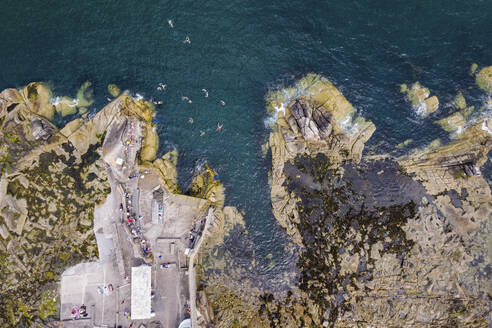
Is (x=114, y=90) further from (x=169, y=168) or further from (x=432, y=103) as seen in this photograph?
(x=432, y=103)

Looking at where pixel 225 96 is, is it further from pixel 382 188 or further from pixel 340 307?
pixel 340 307

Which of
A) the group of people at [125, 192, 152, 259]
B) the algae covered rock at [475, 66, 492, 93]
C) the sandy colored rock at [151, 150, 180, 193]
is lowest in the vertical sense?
the group of people at [125, 192, 152, 259]

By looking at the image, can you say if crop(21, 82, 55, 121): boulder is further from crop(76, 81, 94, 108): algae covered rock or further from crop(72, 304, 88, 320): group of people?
crop(72, 304, 88, 320): group of people

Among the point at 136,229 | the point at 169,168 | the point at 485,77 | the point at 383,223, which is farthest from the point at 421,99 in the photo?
the point at 136,229

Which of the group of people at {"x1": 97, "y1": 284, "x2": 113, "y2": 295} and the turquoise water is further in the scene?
the turquoise water

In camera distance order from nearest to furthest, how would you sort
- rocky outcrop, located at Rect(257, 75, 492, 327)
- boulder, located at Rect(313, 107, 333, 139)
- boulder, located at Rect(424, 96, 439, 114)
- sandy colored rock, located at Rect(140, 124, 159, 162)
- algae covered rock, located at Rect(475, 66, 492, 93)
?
rocky outcrop, located at Rect(257, 75, 492, 327)
boulder, located at Rect(313, 107, 333, 139)
algae covered rock, located at Rect(475, 66, 492, 93)
boulder, located at Rect(424, 96, 439, 114)
sandy colored rock, located at Rect(140, 124, 159, 162)

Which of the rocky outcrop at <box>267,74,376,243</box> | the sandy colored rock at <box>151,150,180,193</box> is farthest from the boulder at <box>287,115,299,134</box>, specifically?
the sandy colored rock at <box>151,150,180,193</box>

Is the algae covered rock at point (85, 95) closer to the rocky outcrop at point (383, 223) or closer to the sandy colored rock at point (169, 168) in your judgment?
the sandy colored rock at point (169, 168)

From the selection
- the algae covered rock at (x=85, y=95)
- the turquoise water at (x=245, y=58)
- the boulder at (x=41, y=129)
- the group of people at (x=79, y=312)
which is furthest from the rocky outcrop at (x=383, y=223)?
the boulder at (x=41, y=129)

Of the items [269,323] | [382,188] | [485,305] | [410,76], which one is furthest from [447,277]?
[410,76]

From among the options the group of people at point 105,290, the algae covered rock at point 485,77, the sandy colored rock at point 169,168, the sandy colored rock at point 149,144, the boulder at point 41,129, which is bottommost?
the group of people at point 105,290
